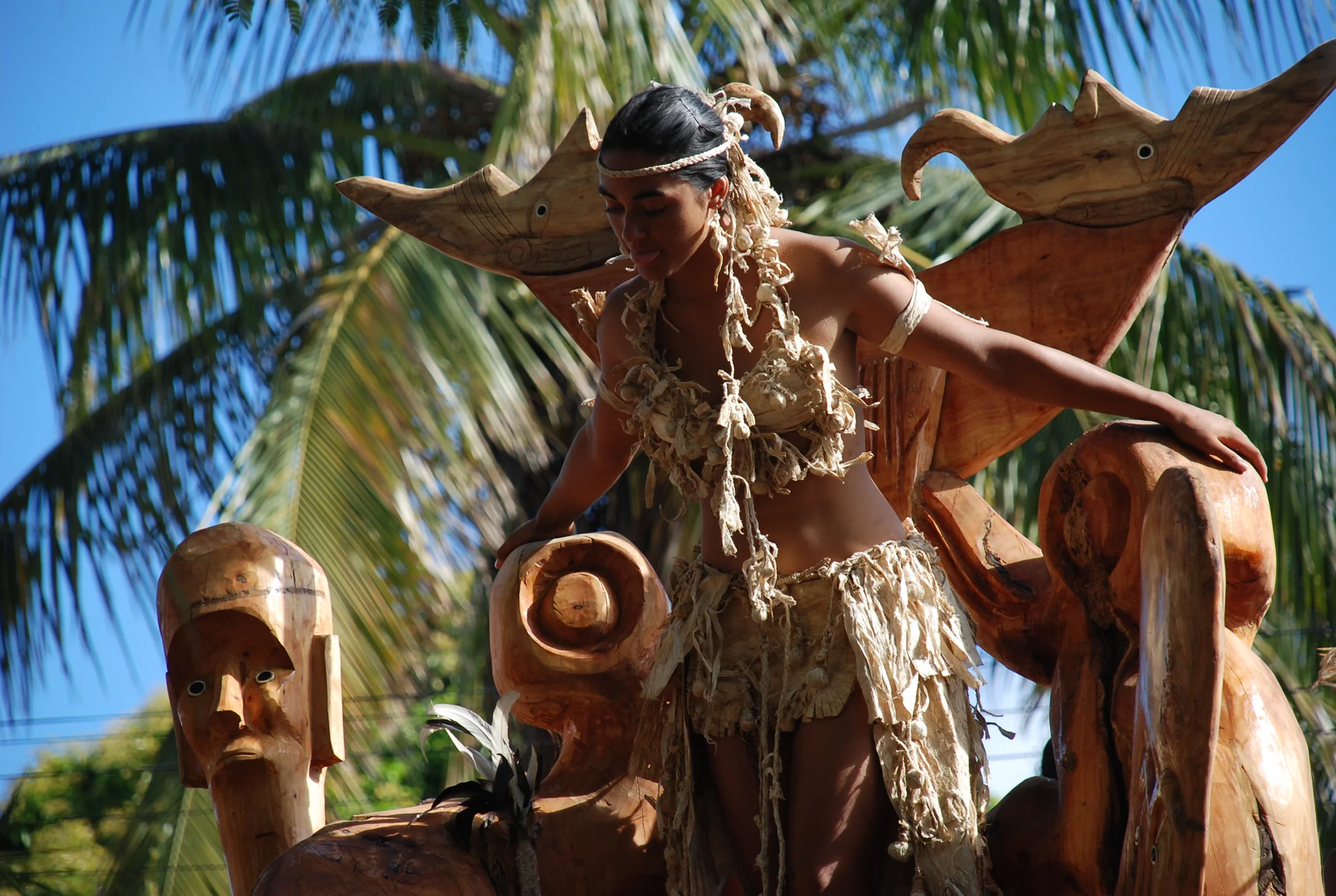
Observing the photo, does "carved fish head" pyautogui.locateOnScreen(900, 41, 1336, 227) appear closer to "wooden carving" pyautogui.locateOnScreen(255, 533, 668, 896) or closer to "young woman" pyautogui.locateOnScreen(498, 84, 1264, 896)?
"young woman" pyautogui.locateOnScreen(498, 84, 1264, 896)

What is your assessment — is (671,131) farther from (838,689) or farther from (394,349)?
(394,349)

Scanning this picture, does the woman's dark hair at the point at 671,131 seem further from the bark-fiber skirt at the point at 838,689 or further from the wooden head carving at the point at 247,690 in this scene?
the wooden head carving at the point at 247,690

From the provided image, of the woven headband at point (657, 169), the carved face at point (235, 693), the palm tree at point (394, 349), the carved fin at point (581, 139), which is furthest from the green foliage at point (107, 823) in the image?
the woven headband at point (657, 169)

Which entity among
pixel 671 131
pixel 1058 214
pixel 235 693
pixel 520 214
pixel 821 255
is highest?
pixel 520 214

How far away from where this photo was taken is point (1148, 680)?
2.14 meters

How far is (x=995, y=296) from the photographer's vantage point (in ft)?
9.86

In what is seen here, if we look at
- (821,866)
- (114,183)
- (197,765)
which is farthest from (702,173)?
(114,183)

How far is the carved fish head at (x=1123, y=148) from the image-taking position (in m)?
2.79

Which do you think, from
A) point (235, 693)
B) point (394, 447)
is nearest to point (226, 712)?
point (235, 693)

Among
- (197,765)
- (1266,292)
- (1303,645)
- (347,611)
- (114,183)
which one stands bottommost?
(1303,645)

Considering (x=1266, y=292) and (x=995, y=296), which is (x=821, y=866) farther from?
(x=1266, y=292)

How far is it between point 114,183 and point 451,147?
1630 mm

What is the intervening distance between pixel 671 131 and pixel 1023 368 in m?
0.67

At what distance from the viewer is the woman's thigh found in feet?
7.70
